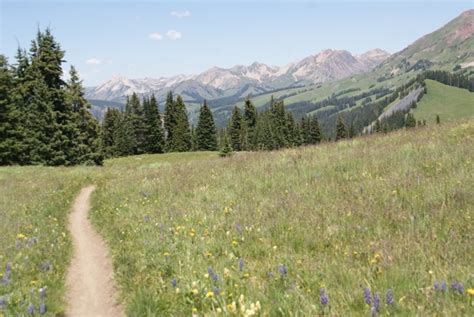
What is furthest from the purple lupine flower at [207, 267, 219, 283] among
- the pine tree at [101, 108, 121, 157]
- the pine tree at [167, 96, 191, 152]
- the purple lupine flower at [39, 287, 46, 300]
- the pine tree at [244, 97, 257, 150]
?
the pine tree at [244, 97, 257, 150]

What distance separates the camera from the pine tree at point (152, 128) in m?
97.1

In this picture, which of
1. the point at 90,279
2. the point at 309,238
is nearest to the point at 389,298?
the point at 309,238

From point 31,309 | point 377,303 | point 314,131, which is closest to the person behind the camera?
point 377,303

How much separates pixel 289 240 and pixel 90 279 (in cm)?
453

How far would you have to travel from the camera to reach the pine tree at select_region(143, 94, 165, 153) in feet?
319

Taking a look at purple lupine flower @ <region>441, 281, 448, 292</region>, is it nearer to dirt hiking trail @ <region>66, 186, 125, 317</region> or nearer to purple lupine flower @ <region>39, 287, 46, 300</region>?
dirt hiking trail @ <region>66, 186, 125, 317</region>

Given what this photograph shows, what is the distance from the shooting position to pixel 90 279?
872 cm

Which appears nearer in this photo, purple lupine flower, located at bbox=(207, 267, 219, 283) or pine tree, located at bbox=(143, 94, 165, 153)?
purple lupine flower, located at bbox=(207, 267, 219, 283)

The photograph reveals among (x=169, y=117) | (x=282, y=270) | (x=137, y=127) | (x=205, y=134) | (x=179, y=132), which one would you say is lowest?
(x=205, y=134)

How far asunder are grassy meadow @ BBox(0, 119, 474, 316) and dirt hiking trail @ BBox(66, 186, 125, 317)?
0.26 m

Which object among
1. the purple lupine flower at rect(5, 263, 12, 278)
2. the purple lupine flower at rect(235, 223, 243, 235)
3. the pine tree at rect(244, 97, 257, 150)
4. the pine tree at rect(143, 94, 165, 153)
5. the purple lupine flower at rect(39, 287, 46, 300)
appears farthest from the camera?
the pine tree at rect(244, 97, 257, 150)

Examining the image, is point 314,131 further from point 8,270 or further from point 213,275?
point 213,275

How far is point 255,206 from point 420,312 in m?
6.26

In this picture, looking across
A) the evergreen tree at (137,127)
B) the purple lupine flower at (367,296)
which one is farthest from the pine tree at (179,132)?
the purple lupine flower at (367,296)
